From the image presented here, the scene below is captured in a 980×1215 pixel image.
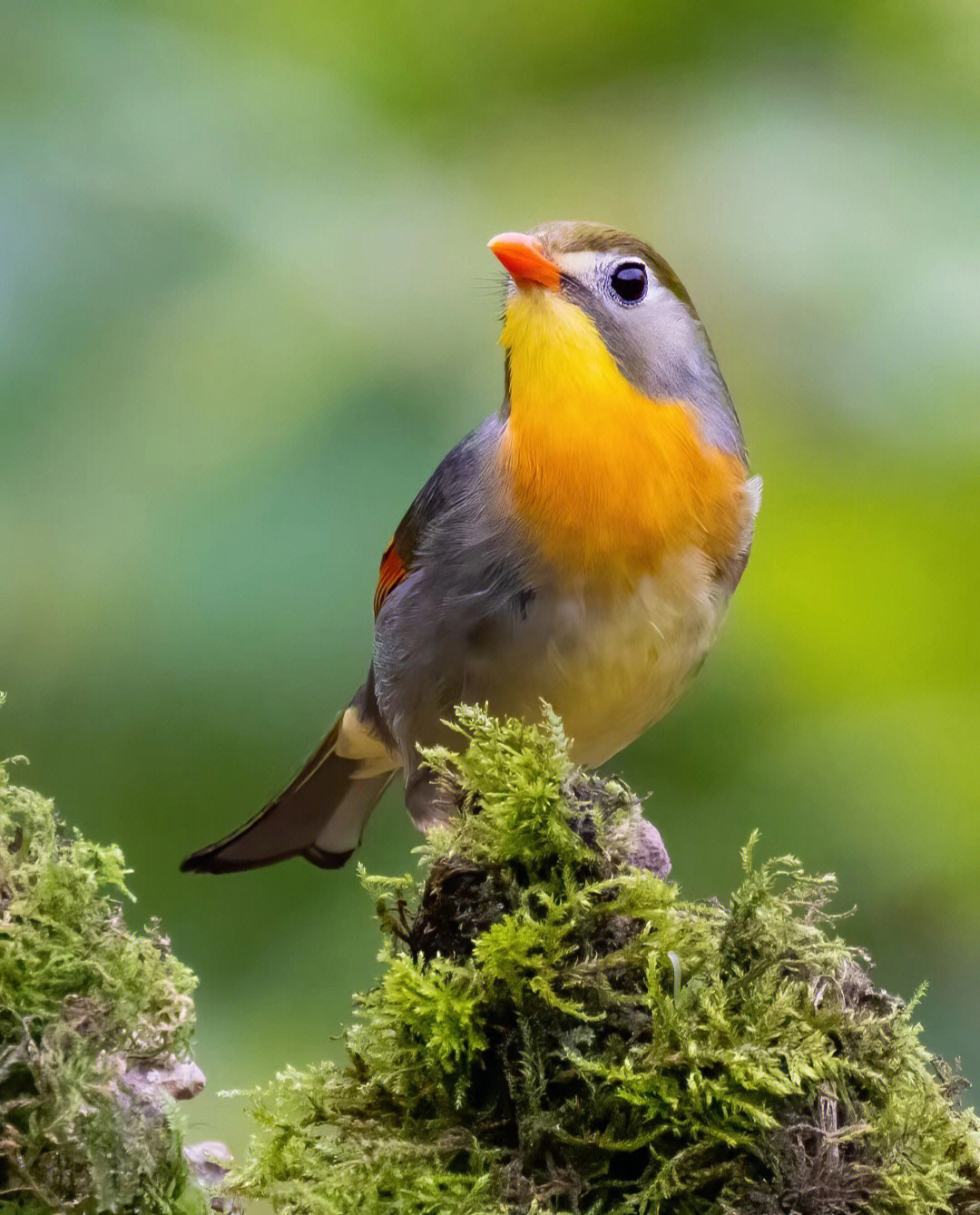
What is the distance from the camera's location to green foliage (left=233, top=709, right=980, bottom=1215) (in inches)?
55.0

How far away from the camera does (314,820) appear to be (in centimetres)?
312

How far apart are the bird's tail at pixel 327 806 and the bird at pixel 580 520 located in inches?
17.7

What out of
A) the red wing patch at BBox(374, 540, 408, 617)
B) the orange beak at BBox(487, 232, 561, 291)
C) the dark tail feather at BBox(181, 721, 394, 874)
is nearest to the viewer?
the orange beak at BBox(487, 232, 561, 291)

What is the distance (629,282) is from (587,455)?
0.35 metres

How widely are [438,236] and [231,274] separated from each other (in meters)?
0.61

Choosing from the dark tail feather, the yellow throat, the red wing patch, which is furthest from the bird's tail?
the yellow throat

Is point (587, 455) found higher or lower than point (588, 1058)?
higher

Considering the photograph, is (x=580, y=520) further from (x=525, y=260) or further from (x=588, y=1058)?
(x=588, y=1058)

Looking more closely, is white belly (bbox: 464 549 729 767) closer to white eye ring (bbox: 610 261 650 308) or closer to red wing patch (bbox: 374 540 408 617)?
red wing patch (bbox: 374 540 408 617)

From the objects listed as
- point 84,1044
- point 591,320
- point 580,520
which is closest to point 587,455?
point 580,520

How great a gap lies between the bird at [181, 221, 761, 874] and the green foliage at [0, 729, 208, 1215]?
36.2 inches

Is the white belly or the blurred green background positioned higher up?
the blurred green background

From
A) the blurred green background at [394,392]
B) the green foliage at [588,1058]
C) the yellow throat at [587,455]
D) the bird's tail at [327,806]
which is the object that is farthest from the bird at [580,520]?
the blurred green background at [394,392]

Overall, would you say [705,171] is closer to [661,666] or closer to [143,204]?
[143,204]
